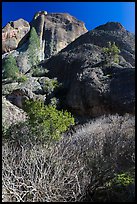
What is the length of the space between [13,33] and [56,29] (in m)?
7.55

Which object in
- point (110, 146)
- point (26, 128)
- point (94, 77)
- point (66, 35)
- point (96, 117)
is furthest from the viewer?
point (66, 35)

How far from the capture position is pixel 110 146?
32.0ft

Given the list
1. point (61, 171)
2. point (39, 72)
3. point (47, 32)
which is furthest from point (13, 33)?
point (61, 171)

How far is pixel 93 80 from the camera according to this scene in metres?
18.6

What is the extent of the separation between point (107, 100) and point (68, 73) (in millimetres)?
6437

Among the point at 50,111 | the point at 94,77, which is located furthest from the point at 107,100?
the point at 50,111

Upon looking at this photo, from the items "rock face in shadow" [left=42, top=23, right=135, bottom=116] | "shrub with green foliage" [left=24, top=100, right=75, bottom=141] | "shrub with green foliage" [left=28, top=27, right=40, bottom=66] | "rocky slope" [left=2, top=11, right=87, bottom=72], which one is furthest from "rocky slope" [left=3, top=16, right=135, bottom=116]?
"rocky slope" [left=2, top=11, right=87, bottom=72]

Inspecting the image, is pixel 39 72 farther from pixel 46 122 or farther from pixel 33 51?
pixel 46 122

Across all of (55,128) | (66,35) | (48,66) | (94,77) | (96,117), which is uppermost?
(66,35)

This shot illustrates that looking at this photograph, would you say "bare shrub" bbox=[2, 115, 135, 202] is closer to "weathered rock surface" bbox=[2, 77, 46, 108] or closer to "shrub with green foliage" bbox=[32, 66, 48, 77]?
"weathered rock surface" bbox=[2, 77, 46, 108]

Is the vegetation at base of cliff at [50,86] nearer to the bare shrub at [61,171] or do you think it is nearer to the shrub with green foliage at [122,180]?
the bare shrub at [61,171]

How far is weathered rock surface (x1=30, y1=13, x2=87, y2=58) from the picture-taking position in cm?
4534

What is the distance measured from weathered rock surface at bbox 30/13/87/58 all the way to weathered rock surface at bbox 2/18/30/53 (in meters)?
2.22

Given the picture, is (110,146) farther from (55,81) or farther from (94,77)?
(55,81)
